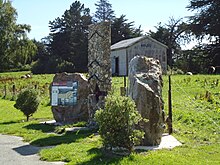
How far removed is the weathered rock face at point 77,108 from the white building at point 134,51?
999 inches

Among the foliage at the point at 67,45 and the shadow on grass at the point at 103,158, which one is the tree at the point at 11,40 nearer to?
the foliage at the point at 67,45

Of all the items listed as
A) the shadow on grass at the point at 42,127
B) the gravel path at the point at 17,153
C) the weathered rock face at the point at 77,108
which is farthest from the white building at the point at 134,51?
the gravel path at the point at 17,153

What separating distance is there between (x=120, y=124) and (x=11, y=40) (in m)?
41.8

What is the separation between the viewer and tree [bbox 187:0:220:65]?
1614 inches

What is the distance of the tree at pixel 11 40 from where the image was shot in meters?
46.8

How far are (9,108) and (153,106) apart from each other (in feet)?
41.4

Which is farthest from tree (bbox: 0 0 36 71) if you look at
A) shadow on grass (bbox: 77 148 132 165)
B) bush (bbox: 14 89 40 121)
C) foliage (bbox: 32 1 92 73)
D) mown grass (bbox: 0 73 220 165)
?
shadow on grass (bbox: 77 148 132 165)

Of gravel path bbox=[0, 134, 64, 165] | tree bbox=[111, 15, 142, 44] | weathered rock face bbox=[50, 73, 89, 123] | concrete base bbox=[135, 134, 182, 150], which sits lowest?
gravel path bbox=[0, 134, 64, 165]

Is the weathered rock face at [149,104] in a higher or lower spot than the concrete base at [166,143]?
higher

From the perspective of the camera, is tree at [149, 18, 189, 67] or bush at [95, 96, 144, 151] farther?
tree at [149, 18, 189, 67]

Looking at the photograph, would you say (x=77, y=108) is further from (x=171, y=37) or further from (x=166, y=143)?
(x=171, y=37)

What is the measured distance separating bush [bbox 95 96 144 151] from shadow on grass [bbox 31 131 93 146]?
233 centimetres

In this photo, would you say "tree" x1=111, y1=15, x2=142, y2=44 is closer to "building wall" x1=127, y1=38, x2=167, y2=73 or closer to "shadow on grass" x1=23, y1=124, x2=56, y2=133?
"building wall" x1=127, y1=38, x2=167, y2=73

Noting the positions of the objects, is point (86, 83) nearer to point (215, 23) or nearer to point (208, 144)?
point (208, 144)
